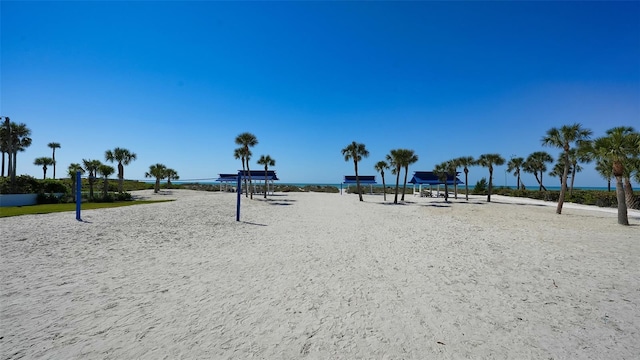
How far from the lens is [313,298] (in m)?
5.44

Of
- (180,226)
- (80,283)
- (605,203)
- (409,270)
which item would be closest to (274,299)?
(409,270)

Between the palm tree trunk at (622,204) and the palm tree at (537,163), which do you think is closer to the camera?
the palm tree trunk at (622,204)

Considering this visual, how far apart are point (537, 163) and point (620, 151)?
121ft

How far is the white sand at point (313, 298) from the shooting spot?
12.6 ft

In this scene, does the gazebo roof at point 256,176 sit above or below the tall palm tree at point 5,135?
below

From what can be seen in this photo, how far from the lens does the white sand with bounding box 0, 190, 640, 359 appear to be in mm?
3832

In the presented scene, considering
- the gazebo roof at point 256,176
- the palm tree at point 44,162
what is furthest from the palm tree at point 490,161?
the palm tree at point 44,162

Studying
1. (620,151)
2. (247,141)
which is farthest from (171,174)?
(620,151)

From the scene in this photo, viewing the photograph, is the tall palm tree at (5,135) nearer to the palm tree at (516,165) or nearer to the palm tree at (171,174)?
the palm tree at (171,174)

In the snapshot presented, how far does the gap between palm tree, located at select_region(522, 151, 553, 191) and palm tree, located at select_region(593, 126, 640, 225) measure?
113ft

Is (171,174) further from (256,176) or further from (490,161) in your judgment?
(490,161)

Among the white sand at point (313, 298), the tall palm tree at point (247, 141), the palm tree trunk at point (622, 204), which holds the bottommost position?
the white sand at point (313, 298)

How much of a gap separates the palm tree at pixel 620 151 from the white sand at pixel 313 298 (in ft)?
20.3

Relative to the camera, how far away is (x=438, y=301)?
5359 mm
